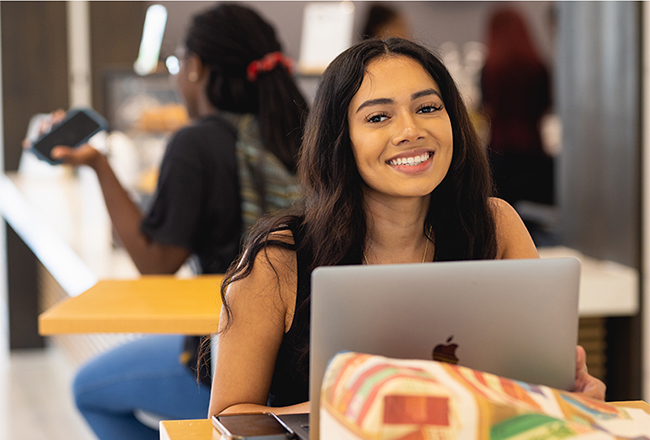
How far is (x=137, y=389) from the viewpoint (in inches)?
80.6

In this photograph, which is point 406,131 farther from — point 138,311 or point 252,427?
point 138,311

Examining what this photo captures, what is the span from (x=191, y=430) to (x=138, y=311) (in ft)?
1.97

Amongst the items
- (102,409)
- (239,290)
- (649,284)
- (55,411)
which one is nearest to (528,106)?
(649,284)

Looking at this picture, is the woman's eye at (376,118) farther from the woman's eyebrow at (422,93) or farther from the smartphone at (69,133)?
the smartphone at (69,133)

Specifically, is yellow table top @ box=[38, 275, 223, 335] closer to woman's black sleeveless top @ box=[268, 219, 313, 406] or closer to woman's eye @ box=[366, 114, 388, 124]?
woman's black sleeveless top @ box=[268, 219, 313, 406]

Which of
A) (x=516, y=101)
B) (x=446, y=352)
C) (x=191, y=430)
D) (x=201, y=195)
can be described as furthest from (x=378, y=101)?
(x=516, y=101)

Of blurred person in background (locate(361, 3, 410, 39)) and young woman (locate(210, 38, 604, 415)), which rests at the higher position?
blurred person in background (locate(361, 3, 410, 39))

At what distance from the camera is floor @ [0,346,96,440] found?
346 centimetres

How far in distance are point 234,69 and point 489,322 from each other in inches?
56.3

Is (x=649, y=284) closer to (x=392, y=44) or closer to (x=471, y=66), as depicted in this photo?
(x=392, y=44)

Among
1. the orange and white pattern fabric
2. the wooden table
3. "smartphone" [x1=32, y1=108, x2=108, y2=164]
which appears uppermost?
"smartphone" [x1=32, y1=108, x2=108, y2=164]

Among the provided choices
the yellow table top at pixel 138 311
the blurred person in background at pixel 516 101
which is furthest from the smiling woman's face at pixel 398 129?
the blurred person in background at pixel 516 101

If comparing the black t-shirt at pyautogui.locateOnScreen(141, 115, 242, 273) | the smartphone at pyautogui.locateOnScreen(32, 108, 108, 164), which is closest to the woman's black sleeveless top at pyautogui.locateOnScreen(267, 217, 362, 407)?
the black t-shirt at pyautogui.locateOnScreen(141, 115, 242, 273)

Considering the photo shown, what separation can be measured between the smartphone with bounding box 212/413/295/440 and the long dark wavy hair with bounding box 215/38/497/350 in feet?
0.75
